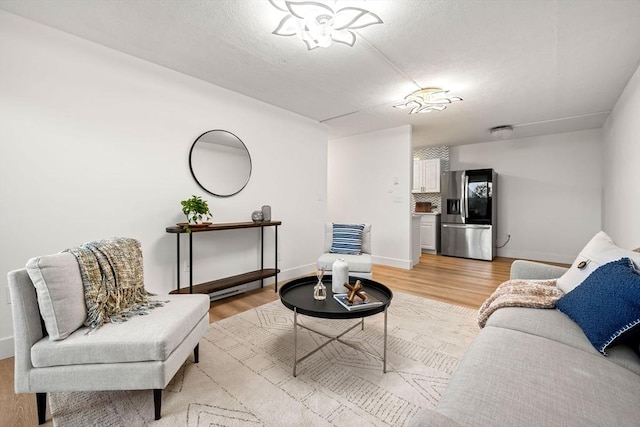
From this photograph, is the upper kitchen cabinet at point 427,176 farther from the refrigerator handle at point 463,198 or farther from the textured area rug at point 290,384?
the textured area rug at point 290,384

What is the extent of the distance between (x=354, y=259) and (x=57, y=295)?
262 cm

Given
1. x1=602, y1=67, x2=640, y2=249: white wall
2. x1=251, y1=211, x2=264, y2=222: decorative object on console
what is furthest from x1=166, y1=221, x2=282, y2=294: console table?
x1=602, y1=67, x2=640, y2=249: white wall

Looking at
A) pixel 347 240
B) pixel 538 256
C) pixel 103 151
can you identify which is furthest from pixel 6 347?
pixel 538 256

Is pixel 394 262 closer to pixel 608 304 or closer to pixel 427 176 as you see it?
pixel 427 176

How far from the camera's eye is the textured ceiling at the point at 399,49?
1.92m

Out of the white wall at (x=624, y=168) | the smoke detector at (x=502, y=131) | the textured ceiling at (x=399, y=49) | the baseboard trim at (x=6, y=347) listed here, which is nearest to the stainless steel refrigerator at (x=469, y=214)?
the smoke detector at (x=502, y=131)

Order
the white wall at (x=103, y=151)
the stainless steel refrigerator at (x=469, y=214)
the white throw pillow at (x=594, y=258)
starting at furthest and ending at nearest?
the stainless steel refrigerator at (x=469, y=214) < the white wall at (x=103, y=151) < the white throw pillow at (x=594, y=258)

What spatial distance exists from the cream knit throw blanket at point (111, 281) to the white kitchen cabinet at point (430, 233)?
559 cm

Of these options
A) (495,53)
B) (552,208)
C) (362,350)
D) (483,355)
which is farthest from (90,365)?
(552,208)

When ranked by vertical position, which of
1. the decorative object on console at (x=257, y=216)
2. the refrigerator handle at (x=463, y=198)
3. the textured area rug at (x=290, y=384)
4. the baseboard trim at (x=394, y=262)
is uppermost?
the refrigerator handle at (x=463, y=198)

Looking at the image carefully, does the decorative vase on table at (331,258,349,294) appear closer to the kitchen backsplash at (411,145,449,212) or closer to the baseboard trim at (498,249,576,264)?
the kitchen backsplash at (411,145,449,212)

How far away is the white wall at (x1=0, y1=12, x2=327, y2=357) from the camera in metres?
2.04

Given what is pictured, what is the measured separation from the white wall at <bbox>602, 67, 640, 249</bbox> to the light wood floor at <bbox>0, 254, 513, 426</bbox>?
1.45 meters

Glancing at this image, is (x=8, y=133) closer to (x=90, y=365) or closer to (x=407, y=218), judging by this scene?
(x=90, y=365)
